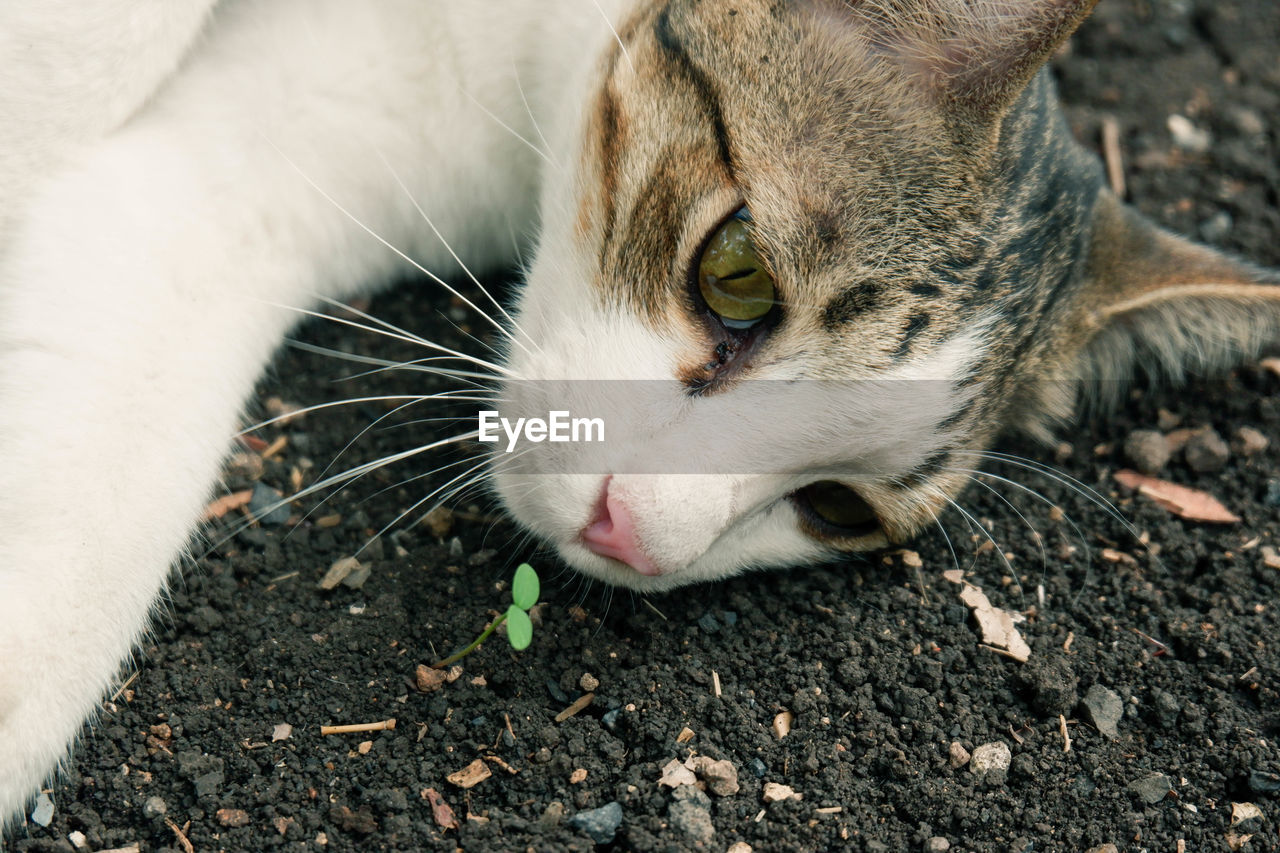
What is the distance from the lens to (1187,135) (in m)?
3.19

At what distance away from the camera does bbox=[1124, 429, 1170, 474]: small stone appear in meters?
2.42

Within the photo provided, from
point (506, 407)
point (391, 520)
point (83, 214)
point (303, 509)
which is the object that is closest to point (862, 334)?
point (506, 407)

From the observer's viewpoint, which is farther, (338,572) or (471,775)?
(338,572)

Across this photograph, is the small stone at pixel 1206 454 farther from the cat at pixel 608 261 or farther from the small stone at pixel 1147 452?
the cat at pixel 608 261

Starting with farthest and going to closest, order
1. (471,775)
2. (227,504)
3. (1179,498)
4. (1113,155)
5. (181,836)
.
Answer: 1. (1113,155)
2. (1179,498)
3. (227,504)
4. (471,775)
5. (181,836)

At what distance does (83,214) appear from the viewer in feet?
6.46

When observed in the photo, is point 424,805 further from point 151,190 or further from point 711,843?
point 151,190

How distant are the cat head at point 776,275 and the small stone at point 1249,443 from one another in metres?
0.80

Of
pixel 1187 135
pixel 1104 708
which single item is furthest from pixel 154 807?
pixel 1187 135

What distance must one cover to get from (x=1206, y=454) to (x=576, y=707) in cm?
157

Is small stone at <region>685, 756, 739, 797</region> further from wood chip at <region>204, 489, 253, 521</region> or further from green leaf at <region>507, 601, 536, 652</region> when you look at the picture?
wood chip at <region>204, 489, 253, 521</region>

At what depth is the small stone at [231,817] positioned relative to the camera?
1638mm

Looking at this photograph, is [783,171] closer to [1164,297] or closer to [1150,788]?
[1164,297]

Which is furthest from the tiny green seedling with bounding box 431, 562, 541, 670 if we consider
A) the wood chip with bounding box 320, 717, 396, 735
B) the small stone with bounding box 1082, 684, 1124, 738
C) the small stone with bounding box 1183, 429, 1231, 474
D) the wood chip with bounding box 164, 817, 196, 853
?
the small stone with bounding box 1183, 429, 1231, 474
